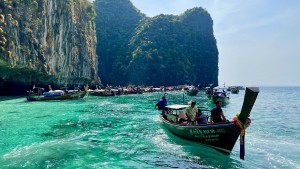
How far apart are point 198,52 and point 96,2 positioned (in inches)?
3025

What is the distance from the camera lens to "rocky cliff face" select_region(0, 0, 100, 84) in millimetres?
43875

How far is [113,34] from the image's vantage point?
158 metres

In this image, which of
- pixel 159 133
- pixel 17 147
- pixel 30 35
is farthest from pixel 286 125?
pixel 30 35

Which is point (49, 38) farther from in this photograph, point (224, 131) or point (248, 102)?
point (248, 102)

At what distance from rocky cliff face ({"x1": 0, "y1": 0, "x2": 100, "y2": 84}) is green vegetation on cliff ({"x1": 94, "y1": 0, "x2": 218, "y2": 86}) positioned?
4984 centimetres

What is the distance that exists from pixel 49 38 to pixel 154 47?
3502 inches

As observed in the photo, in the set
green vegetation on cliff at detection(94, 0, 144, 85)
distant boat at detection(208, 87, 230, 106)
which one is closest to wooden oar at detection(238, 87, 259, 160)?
distant boat at detection(208, 87, 230, 106)

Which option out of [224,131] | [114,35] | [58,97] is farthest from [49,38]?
[114,35]

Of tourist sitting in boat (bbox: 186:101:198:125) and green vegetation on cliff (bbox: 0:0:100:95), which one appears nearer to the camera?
tourist sitting in boat (bbox: 186:101:198:125)

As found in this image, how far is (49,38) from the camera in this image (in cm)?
5731

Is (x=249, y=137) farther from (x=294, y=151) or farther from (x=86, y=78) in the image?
(x=86, y=78)

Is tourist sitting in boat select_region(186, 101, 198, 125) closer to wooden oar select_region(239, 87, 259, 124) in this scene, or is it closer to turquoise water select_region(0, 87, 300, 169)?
turquoise water select_region(0, 87, 300, 169)

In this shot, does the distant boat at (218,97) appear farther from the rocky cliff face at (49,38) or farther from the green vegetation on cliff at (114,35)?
the green vegetation on cliff at (114,35)

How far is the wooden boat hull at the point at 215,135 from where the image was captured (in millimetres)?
13406
